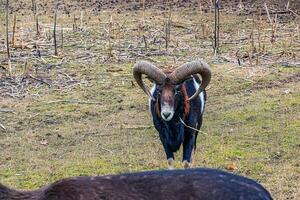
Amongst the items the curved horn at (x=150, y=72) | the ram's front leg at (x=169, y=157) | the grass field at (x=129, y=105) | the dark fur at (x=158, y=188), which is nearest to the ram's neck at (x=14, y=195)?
the dark fur at (x=158, y=188)

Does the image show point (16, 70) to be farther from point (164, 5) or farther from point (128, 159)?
point (164, 5)

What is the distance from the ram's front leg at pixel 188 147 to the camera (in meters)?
10.4

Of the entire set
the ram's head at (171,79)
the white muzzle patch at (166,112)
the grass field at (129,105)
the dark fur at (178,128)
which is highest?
the ram's head at (171,79)

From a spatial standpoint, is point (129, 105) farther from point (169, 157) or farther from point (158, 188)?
point (158, 188)

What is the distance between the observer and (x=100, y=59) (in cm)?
1888

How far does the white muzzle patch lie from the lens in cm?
1002

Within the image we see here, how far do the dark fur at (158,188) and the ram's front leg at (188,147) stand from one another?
4.94m

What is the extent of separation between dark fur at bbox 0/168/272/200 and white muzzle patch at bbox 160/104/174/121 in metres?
4.61

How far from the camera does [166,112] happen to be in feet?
32.9

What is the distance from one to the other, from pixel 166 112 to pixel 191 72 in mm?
864

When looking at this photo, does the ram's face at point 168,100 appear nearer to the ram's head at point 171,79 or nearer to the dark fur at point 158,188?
the ram's head at point 171,79

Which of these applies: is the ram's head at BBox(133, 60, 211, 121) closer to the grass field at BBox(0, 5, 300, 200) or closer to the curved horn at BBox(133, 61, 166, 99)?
the curved horn at BBox(133, 61, 166, 99)

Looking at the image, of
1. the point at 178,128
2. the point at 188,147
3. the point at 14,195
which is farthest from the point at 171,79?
the point at 14,195

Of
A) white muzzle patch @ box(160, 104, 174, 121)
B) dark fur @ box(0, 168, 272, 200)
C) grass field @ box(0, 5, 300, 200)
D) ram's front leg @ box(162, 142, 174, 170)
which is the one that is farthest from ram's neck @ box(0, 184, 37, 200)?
ram's front leg @ box(162, 142, 174, 170)
